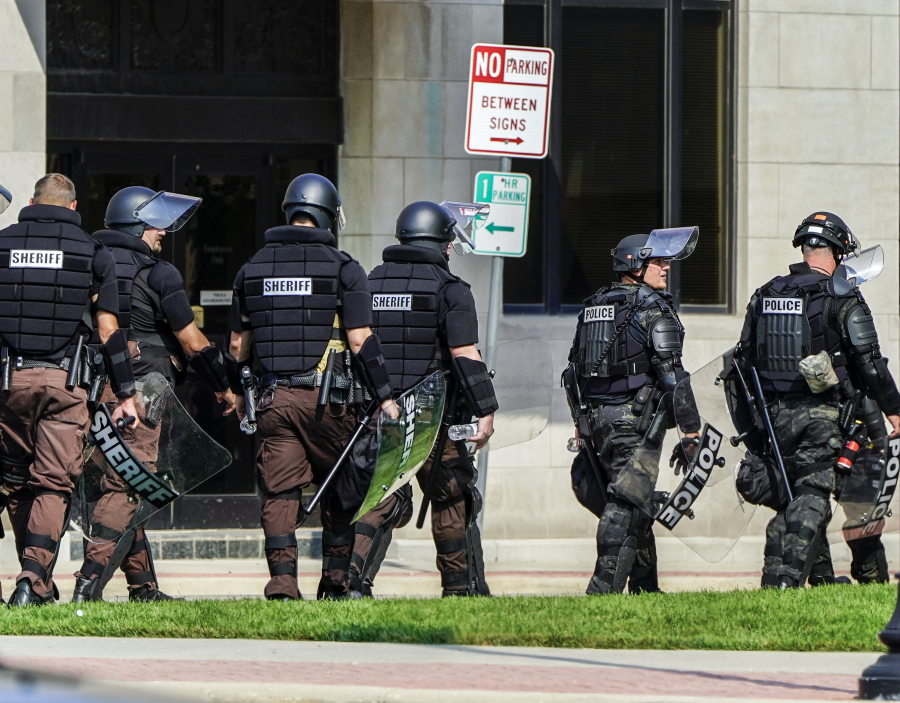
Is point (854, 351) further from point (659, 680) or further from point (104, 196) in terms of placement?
point (104, 196)

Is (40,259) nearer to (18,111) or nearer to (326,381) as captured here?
(326,381)

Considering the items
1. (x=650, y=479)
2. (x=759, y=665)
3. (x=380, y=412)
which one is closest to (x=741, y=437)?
(x=650, y=479)

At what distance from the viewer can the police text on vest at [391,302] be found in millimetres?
8516

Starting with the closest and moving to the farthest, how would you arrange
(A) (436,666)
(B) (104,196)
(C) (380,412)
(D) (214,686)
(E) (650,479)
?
(D) (214,686) < (A) (436,666) < (C) (380,412) < (E) (650,479) < (B) (104,196)

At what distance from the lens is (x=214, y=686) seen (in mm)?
5633

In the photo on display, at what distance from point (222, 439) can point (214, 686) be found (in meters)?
6.36

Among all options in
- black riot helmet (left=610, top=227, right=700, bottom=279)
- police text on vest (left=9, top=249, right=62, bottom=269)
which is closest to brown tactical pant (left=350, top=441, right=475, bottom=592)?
black riot helmet (left=610, top=227, right=700, bottom=279)

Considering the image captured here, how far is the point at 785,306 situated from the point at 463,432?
194 cm

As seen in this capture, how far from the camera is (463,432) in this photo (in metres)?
8.41

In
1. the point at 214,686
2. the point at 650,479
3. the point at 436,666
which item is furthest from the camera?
the point at 650,479

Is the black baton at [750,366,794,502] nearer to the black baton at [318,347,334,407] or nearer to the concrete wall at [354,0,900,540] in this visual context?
the black baton at [318,347,334,407]

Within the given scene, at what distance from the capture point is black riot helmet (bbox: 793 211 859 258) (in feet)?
29.9

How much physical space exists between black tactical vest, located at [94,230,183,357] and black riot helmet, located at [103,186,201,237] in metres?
0.10

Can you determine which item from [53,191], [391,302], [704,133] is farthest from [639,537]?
[704,133]
